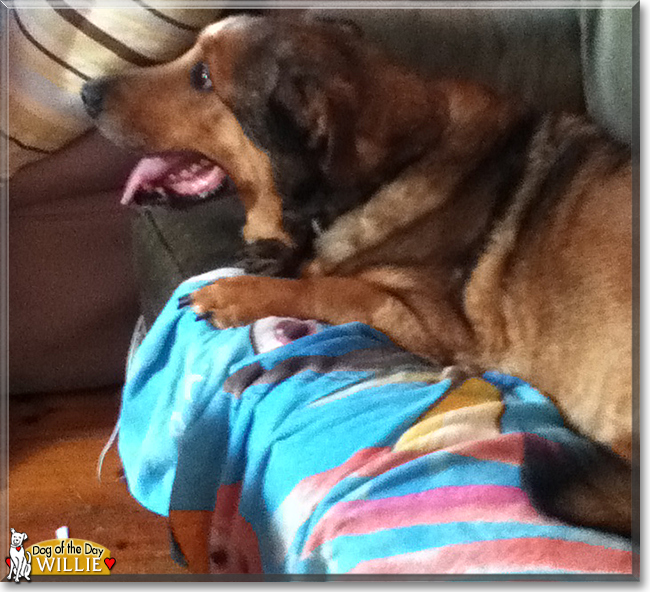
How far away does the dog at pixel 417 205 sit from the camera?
108 cm

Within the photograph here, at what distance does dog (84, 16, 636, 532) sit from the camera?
1.08m

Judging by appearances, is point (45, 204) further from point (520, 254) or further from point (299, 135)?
point (520, 254)

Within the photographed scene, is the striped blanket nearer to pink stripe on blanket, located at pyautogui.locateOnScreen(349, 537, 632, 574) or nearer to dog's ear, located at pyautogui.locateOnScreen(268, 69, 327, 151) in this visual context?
pink stripe on blanket, located at pyautogui.locateOnScreen(349, 537, 632, 574)

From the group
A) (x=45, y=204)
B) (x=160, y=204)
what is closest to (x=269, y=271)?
(x=160, y=204)

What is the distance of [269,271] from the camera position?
3.74ft

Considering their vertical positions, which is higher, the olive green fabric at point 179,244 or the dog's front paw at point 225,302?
the olive green fabric at point 179,244

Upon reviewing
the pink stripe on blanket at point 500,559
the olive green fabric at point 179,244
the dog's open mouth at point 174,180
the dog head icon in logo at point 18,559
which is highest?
the dog's open mouth at point 174,180

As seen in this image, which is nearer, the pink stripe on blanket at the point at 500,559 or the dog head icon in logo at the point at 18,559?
the pink stripe on blanket at the point at 500,559

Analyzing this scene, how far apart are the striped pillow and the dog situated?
0.03 metres

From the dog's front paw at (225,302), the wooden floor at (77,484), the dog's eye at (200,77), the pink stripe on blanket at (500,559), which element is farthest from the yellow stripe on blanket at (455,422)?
the dog's eye at (200,77)

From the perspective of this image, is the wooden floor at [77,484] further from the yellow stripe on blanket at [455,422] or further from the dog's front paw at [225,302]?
the yellow stripe on blanket at [455,422]

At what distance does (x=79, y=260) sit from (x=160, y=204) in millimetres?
158

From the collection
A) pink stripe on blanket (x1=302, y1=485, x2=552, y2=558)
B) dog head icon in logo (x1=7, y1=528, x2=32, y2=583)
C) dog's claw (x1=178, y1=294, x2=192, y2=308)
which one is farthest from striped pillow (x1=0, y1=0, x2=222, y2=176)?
pink stripe on blanket (x1=302, y1=485, x2=552, y2=558)

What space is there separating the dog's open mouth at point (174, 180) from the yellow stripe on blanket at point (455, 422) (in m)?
0.48
